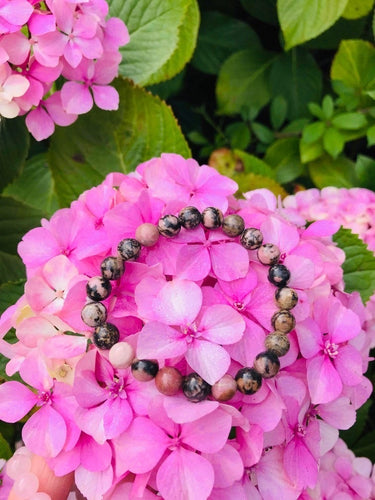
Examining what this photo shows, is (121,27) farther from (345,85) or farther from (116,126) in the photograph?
(345,85)

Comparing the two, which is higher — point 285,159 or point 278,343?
point 278,343

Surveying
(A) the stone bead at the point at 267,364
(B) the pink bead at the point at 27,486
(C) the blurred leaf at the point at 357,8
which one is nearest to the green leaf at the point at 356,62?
(C) the blurred leaf at the point at 357,8

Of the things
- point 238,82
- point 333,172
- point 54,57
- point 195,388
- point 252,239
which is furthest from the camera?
point 238,82

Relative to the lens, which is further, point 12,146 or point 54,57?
point 12,146

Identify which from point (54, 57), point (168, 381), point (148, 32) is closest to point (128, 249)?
point (168, 381)

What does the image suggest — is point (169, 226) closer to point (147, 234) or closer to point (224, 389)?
point (147, 234)
